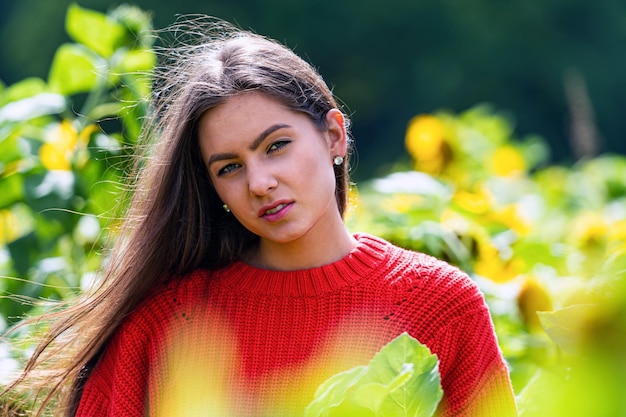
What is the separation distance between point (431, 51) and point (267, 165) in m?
14.8

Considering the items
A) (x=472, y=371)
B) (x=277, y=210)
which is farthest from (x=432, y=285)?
(x=277, y=210)

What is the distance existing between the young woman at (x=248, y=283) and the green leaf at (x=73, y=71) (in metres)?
0.63

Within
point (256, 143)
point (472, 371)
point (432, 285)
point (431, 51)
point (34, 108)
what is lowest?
point (472, 371)

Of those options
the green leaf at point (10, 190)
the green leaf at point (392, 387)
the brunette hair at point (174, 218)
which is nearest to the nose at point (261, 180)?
the brunette hair at point (174, 218)

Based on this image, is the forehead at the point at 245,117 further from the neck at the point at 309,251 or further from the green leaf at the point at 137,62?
the green leaf at the point at 137,62

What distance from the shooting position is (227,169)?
1.62 meters

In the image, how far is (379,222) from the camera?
2328 mm

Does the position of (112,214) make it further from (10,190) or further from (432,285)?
(432,285)

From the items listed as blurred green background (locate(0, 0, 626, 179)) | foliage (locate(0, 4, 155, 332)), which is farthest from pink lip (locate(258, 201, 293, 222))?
blurred green background (locate(0, 0, 626, 179))

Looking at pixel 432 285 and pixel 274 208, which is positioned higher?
pixel 274 208

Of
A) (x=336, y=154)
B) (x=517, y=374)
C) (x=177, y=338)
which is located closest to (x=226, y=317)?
(x=177, y=338)

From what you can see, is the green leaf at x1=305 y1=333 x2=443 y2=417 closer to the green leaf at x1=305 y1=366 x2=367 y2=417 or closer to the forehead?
the green leaf at x1=305 y1=366 x2=367 y2=417

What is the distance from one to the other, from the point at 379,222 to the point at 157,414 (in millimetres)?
843

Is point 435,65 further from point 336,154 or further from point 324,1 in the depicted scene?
point 336,154
